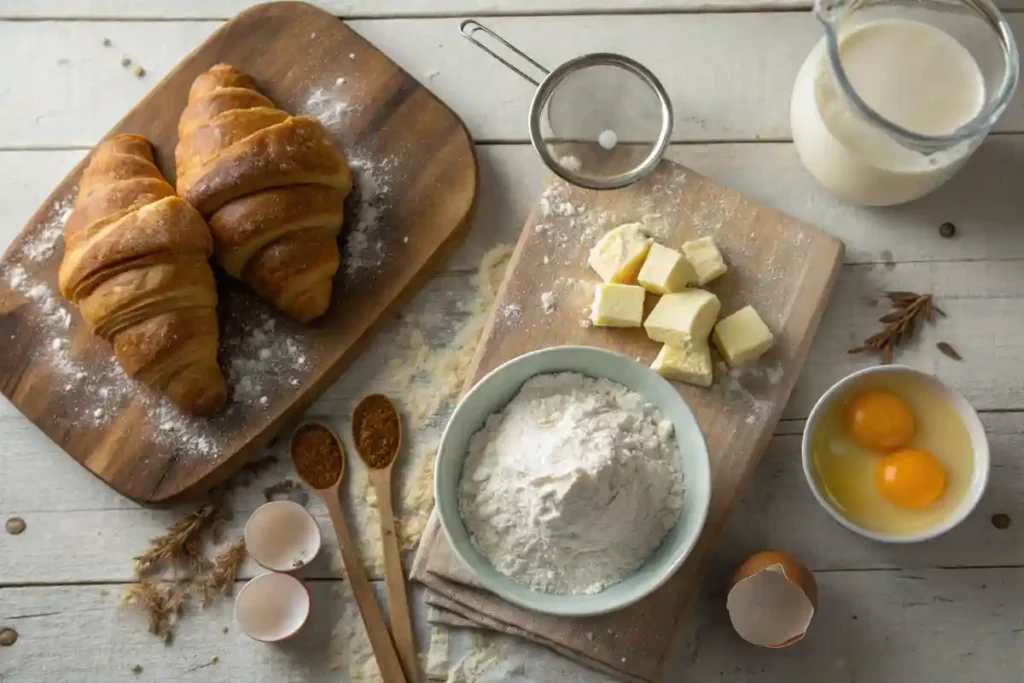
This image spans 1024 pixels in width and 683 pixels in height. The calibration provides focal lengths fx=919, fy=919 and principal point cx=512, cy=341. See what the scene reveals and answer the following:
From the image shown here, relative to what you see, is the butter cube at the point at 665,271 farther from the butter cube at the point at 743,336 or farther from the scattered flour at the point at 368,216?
the scattered flour at the point at 368,216

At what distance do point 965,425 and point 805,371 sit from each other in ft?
0.70

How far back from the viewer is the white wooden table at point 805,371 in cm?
122

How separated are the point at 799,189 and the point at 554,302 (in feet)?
1.34

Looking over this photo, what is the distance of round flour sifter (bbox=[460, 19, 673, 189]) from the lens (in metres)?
1.33

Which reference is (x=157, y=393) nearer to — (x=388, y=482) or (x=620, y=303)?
(x=388, y=482)

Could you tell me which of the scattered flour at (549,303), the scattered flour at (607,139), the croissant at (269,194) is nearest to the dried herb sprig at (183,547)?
the croissant at (269,194)

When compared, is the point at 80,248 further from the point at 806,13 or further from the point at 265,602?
the point at 806,13

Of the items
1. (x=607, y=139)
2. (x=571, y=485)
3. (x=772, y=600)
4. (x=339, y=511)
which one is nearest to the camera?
(x=571, y=485)

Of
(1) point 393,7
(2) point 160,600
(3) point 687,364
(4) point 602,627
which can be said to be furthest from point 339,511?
(1) point 393,7

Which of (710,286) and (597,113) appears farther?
(597,113)

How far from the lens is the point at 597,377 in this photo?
45.9 inches

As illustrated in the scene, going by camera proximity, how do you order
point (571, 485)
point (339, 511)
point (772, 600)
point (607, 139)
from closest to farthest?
1. point (571, 485)
2. point (772, 600)
3. point (339, 511)
4. point (607, 139)

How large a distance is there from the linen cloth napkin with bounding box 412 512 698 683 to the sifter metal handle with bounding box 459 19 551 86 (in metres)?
0.70

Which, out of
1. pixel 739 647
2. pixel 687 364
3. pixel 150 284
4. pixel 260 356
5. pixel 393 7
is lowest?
pixel 739 647
